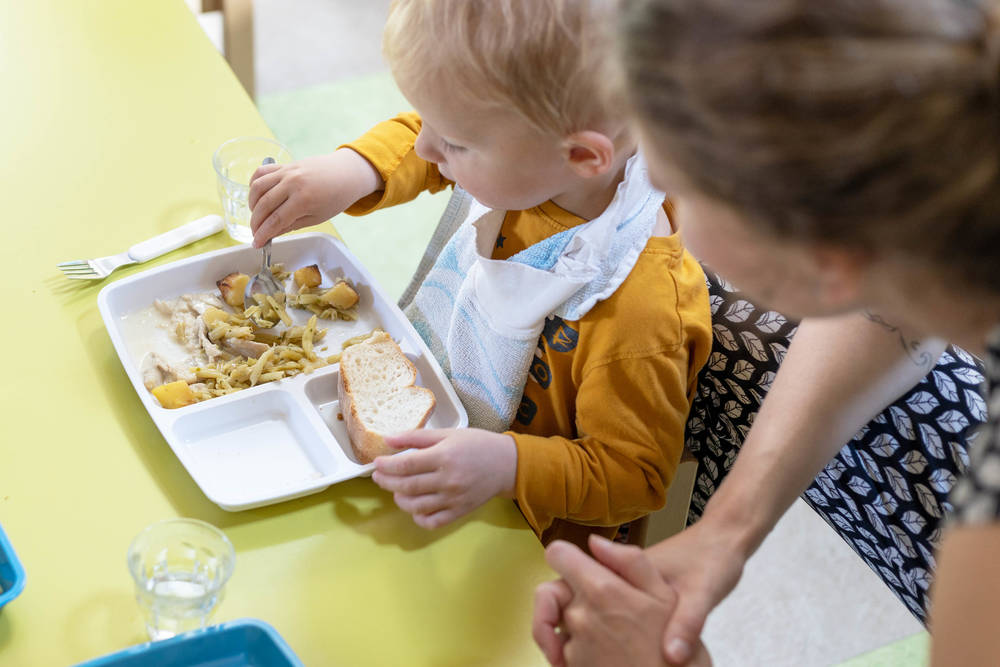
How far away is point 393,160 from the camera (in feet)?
4.34

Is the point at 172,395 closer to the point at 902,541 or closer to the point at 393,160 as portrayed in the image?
the point at 393,160

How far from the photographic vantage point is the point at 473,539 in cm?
98

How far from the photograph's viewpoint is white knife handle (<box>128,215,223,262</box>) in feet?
3.92

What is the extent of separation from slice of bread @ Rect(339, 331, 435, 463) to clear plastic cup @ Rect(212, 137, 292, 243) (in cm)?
25

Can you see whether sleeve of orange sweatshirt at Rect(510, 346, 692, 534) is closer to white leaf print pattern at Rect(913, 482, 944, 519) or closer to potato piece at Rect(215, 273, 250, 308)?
Result: white leaf print pattern at Rect(913, 482, 944, 519)

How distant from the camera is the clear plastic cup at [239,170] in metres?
1.22

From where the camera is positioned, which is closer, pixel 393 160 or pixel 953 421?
pixel 953 421

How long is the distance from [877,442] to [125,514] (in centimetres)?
76

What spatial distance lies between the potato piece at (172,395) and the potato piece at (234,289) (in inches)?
6.3

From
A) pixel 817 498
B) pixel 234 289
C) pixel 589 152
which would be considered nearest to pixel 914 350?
pixel 817 498

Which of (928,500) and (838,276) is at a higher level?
(838,276)

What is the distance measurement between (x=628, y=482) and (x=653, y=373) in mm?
118

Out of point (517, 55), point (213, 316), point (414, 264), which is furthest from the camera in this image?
point (414, 264)

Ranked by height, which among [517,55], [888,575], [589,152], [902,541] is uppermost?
[517,55]
